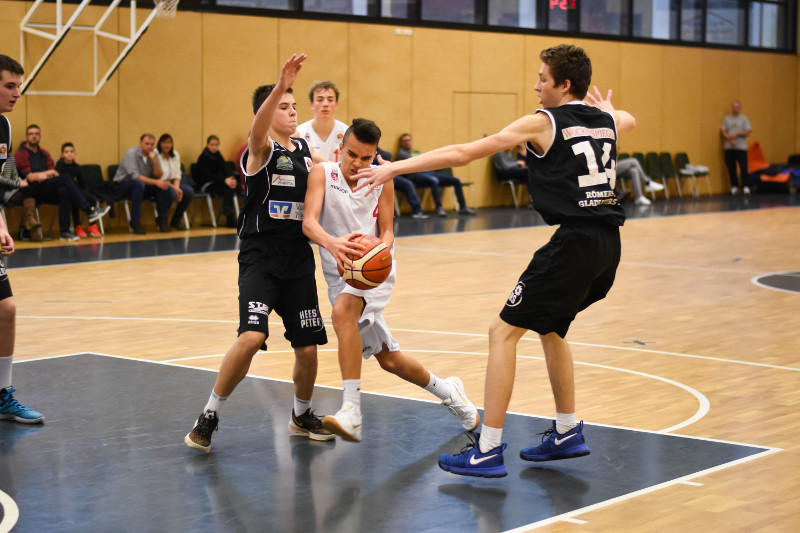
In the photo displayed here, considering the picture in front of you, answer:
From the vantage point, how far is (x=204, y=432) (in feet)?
16.2

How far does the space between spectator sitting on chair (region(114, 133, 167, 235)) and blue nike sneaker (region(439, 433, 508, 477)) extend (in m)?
11.6

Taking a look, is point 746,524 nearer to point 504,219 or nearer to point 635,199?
point 504,219

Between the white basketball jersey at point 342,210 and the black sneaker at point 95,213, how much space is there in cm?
1012

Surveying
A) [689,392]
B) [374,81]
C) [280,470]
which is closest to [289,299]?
[280,470]

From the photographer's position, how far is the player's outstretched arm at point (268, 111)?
4691 mm

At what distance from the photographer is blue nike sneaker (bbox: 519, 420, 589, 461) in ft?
15.7

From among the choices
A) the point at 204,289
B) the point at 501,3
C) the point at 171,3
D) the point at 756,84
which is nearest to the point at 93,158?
the point at 171,3

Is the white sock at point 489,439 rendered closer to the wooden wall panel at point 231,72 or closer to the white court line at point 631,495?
the white court line at point 631,495

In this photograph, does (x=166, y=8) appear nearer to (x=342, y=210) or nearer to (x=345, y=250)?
(x=342, y=210)

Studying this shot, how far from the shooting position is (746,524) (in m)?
4.00

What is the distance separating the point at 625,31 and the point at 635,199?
12.4 ft

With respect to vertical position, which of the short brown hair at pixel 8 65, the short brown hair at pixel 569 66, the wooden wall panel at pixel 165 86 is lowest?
the short brown hair at pixel 569 66

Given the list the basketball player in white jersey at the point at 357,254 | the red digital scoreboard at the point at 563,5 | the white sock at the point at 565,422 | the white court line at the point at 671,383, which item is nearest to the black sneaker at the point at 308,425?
the basketball player in white jersey at the point at 357,254

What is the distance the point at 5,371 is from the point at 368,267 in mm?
2092
